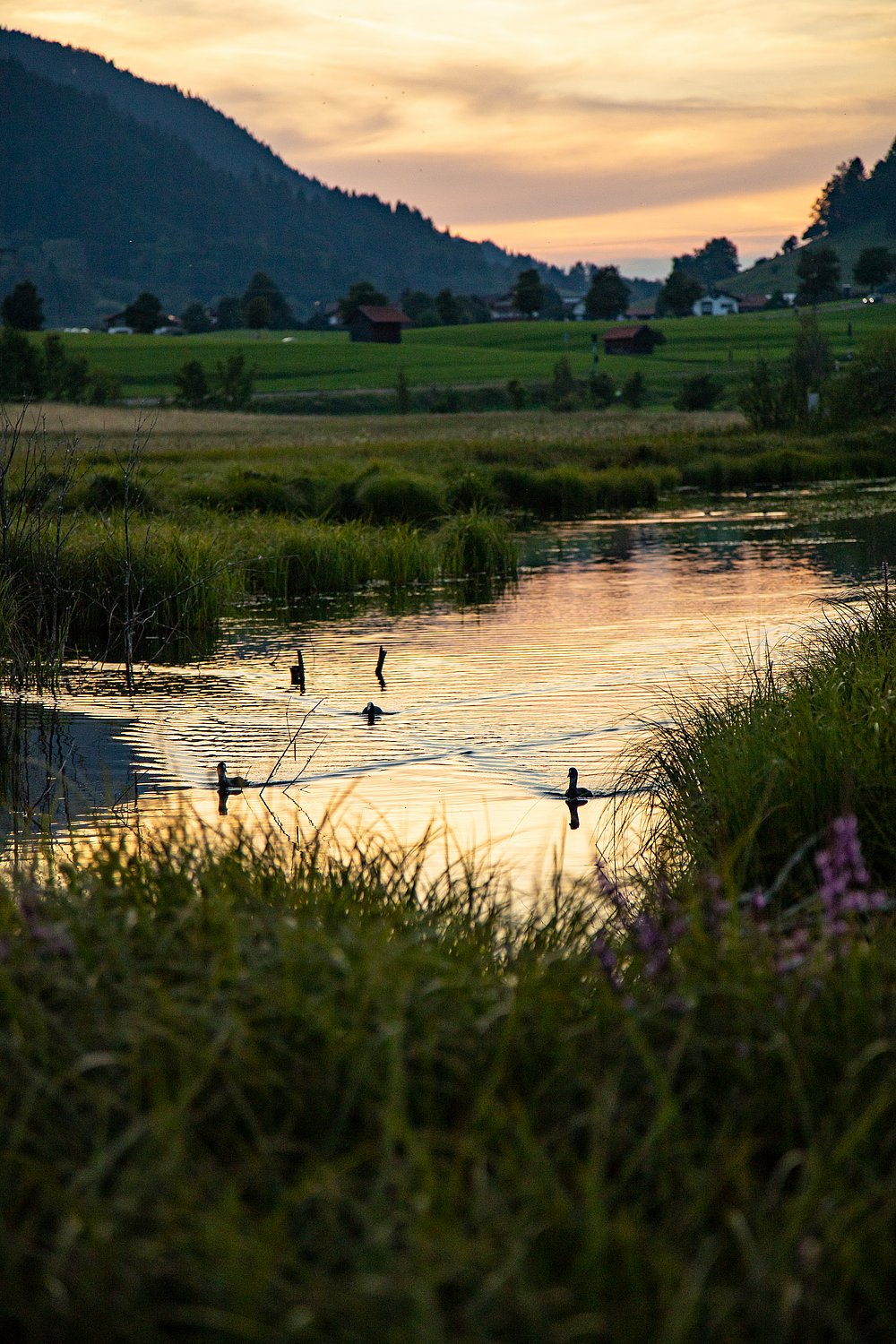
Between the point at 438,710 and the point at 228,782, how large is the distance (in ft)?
13.6

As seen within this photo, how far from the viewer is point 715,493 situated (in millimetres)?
42594

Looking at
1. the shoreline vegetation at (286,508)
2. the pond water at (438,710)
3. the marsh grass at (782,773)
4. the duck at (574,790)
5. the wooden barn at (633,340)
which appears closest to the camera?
the marsh grass at (782,773)

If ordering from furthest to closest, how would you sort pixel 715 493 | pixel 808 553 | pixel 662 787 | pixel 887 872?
1. pixel 715 493
2. pixel 808 553
3. pixel 662 787
4. pixel 887 872

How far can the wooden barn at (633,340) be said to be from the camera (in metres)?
135

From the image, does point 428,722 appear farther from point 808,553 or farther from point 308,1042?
point 808,553

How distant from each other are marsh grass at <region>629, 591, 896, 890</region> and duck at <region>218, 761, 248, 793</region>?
282 cm

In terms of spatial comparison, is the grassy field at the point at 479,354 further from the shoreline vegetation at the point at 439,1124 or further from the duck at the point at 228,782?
the shoreline vegetation at the point at 439,1124

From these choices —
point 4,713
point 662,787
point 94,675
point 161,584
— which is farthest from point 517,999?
point 161,584

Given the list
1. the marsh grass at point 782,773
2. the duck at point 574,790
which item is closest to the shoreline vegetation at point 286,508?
the duck at point 574,790

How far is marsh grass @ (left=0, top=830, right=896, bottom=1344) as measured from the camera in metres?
2.95

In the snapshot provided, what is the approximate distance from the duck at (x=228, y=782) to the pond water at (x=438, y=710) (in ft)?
0.28

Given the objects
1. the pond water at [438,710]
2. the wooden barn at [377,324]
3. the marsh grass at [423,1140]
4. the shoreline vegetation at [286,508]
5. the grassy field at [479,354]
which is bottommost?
the pond water at [438,710]

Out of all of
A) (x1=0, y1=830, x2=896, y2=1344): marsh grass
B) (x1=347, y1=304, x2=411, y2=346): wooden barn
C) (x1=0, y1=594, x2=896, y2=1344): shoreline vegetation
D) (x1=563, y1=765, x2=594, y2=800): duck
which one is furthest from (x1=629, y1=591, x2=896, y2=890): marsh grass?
(x1=347, y1=304, x2=411, y2=346): wooden barn

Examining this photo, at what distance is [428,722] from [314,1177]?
408 inches
